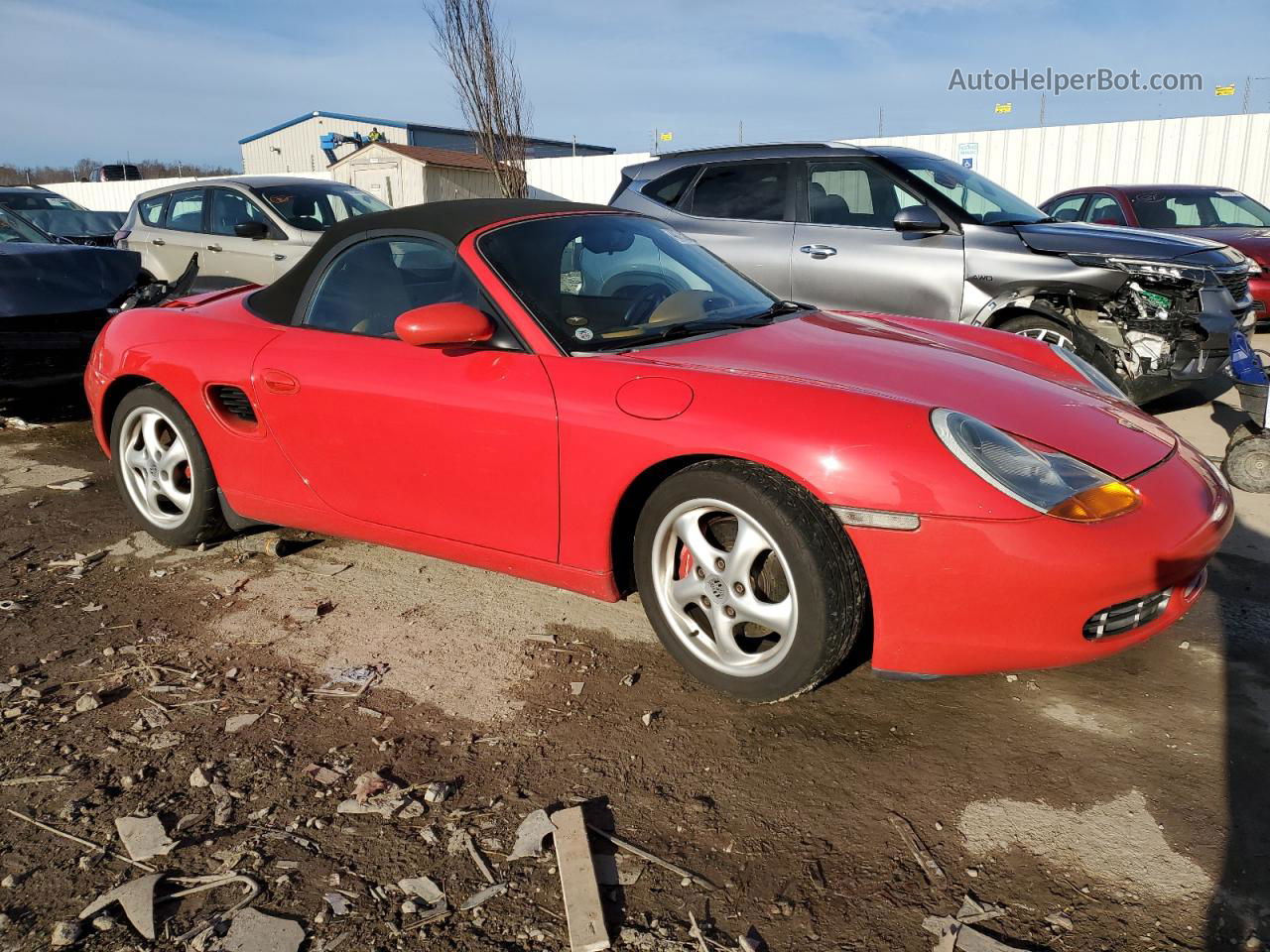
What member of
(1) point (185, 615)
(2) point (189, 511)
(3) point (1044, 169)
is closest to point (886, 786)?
(1) point (185, 615)

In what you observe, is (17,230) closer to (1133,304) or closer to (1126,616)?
(1133,304)

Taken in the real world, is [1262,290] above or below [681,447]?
above

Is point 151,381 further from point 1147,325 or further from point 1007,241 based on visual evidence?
point 1147,325

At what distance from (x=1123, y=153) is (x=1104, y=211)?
24.6 feet

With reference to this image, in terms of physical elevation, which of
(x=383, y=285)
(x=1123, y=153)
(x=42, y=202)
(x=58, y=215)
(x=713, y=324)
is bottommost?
(x=713, y=324)

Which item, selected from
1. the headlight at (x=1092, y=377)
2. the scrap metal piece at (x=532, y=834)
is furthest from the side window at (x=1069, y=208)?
the scrap metal piece at (x=532, y=834)

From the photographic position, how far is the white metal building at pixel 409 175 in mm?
25188

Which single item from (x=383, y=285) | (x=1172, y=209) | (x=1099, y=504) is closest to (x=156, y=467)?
(x=383, y=285)

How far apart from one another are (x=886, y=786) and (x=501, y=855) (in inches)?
38.0

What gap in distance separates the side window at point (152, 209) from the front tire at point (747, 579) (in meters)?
8.45

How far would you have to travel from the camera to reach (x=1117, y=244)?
582cm

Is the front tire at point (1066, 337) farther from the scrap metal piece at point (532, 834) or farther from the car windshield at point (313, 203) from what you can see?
Answer: the car windshield at point (313, 203)

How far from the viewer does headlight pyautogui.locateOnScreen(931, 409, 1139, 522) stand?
2428 millimetres

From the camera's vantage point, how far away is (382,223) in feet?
11.8
